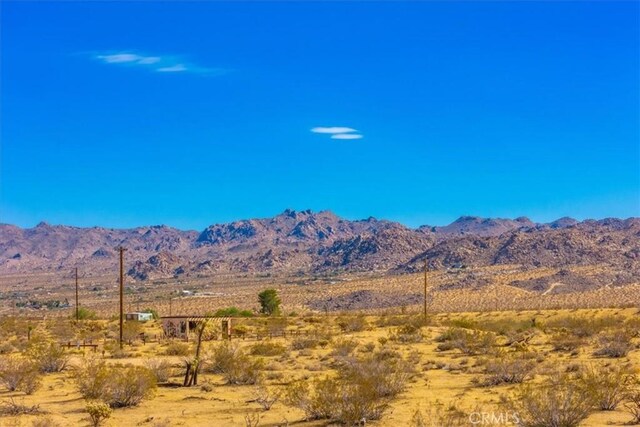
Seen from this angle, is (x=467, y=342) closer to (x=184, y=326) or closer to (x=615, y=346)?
(x=615, y=346)

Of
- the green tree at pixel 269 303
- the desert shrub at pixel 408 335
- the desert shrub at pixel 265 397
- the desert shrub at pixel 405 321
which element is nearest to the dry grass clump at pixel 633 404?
the desert shrub at pixel 265 397

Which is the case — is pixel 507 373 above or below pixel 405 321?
above

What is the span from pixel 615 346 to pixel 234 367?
17.0 m

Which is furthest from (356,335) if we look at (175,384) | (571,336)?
(175,384)

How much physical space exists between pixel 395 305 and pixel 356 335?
4853cm

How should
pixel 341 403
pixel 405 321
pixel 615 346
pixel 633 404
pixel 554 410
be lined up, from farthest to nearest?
pixel 405 321 → pixel 615 346 → pixel 633 404 → pixel 341 403 → pixel 554 410

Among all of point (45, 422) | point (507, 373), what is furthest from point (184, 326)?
point (45, 422)

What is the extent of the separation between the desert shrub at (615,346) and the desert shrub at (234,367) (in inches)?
613

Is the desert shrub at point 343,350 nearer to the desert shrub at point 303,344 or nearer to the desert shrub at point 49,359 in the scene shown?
the desert shrub at point 303,344

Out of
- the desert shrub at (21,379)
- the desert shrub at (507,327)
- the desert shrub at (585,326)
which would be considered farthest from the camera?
the desert shrub at (507,327)

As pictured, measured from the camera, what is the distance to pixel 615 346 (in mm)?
32406

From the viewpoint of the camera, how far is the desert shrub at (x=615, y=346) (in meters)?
32.2

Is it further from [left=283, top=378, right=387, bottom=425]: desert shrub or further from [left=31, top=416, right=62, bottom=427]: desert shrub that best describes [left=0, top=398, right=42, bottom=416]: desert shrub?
[left=283, top=378, right=387, bottom=425]: desert shrub

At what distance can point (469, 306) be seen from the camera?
290 ft
